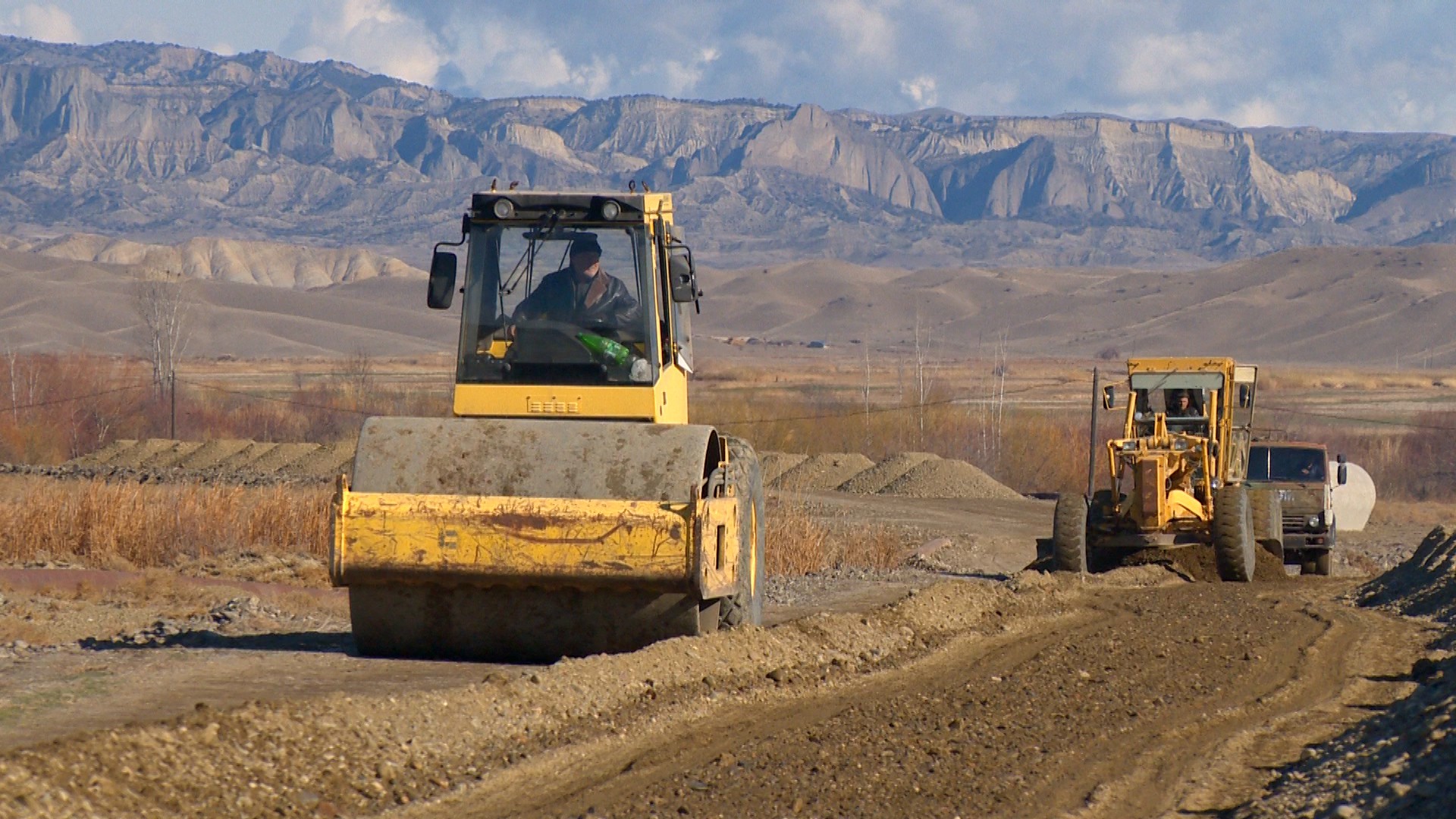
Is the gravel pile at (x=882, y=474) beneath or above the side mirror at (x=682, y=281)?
beneath

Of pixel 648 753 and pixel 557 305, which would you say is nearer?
pixel 648 753

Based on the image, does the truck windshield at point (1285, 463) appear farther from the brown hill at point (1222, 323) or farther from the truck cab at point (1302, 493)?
the brown hill at point (1222, 323)

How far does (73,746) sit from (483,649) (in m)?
4.07

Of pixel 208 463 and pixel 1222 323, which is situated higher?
pixel 1222 323

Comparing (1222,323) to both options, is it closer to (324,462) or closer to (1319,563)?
(324,462)

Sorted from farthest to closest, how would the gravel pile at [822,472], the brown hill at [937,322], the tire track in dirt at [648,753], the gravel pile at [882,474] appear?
the brown hill at [937,322] → the gravel pile at [822,472] → the gravel pile at [882,474] → the tire track in dirt at [648,753]

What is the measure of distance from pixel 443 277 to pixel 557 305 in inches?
33.5

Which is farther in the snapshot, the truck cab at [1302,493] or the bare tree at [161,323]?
the bare tree at [161,323]

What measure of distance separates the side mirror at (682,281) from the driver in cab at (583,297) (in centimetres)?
35

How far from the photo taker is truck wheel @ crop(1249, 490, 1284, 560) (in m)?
23.4

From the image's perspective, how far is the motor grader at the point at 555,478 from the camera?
1137cm

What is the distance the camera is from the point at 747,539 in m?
12.9

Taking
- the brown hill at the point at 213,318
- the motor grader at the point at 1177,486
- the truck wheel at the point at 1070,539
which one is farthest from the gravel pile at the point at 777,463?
the brown hill at the point at 213,318

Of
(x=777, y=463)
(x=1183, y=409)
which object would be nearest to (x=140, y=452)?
(x=777, y=463)
